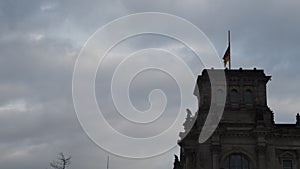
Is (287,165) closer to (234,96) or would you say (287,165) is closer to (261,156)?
(261,156)

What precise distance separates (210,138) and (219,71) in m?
8.90

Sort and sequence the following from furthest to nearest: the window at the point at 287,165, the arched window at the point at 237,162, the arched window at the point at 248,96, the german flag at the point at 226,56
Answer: the german flag at the point at 226,56 < the arched window at the point at 248,96 < the window at the point at 287,165 < the arched window at the point at 237,162

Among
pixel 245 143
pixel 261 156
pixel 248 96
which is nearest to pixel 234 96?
pixel 248 96

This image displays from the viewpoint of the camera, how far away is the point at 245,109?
5938cm

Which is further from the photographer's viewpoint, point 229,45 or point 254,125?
point 229,45

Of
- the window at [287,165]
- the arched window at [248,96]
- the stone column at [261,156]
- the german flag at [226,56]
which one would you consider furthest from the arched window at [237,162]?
the german flag at [226,56]

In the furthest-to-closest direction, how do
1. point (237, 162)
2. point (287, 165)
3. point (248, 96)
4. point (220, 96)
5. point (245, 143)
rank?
point (248, 96), point (220, 96), point (245, 143), point (287, 165), point (237, 162)

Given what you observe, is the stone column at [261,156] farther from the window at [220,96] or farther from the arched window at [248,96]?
the window at [220,96]

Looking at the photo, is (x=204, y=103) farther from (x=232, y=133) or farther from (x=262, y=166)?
(x=262, y=166)

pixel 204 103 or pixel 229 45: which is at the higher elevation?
pixel 229 45

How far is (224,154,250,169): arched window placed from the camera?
5591 centimetres

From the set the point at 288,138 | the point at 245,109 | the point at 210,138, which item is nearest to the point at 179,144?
the point at 210,138

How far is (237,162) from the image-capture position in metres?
56.2

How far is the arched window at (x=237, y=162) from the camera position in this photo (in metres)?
55.9
